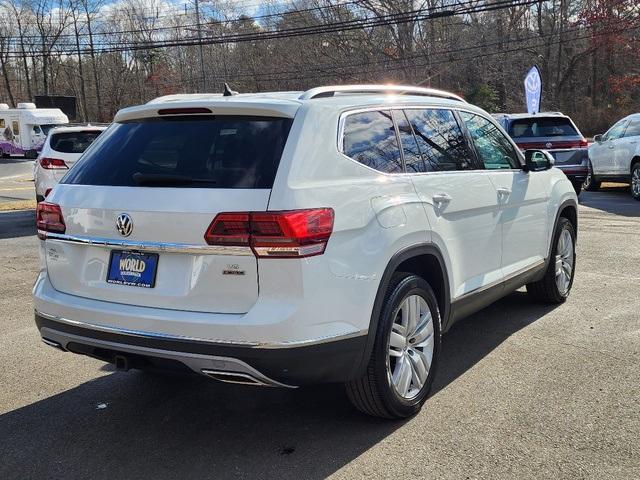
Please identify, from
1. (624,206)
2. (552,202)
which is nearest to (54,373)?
(552,202)

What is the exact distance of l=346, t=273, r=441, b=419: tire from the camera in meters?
3.48

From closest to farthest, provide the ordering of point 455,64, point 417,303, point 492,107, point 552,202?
point 417,303, point 552,202, point 492,107, point 455,64

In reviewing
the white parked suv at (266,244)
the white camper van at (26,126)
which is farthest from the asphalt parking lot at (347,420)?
the white camper van at (26,126)

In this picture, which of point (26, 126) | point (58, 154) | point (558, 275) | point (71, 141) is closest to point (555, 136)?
point (558, 275)

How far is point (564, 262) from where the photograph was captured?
6070 mm

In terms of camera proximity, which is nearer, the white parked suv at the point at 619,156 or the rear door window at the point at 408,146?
the rear door window at the point at 408,146

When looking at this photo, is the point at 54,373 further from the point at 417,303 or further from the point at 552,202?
the point at 552,202

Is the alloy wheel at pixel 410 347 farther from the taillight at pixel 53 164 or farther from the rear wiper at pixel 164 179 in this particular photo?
the taillight at pixel 53 164

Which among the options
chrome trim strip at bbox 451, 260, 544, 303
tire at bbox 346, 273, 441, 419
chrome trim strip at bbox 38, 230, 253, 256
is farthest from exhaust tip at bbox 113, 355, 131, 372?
chrome trim strip at bbox 451, 260, 544, 303

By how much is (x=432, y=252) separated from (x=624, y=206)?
1092 centimetres

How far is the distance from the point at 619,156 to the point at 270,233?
1380cm

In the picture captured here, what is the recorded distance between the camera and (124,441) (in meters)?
3.56

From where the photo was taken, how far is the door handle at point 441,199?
397 centimetres

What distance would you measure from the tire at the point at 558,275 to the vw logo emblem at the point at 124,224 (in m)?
3.81
